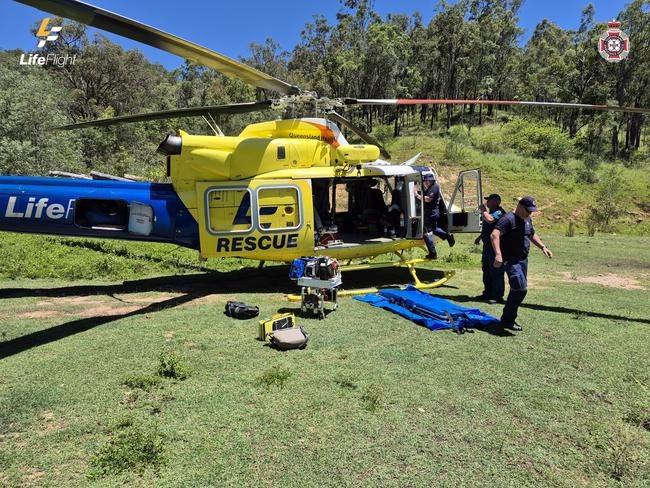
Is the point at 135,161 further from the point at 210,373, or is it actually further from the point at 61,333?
the point at 210,373

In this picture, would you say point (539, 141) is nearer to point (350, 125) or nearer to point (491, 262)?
point (350, 125)

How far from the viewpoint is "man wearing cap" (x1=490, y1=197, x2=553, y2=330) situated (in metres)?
5.86

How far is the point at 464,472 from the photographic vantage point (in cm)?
322

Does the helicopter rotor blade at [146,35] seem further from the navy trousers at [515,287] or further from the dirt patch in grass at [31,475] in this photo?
the navy trousers at [515,287]

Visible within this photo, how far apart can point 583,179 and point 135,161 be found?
27869 mm

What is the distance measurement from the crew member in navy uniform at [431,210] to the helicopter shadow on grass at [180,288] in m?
1.13

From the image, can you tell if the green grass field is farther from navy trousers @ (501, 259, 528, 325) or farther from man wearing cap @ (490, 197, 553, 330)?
man wearing cap @ (490, 197, 553, 330)

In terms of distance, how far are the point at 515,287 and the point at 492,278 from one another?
2081 mm

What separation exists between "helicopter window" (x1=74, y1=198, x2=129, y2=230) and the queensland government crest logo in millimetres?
40951

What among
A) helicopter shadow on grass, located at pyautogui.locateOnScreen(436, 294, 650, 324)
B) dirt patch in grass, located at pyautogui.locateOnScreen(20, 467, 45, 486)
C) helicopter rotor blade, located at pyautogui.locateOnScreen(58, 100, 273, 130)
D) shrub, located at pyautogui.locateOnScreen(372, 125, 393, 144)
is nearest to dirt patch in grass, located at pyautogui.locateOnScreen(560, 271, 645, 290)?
helicopter shadow on grass, located at pyautogui.locateOnScreen(436, 294, 650, 324)

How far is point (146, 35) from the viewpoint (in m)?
4.45

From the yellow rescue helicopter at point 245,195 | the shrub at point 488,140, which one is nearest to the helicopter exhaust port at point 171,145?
the yellow rescue helicopter at point 245,195

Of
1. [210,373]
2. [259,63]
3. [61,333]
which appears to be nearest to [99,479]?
[210,373]

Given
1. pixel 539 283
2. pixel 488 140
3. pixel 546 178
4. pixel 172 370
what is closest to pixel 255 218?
pixel 172 370
